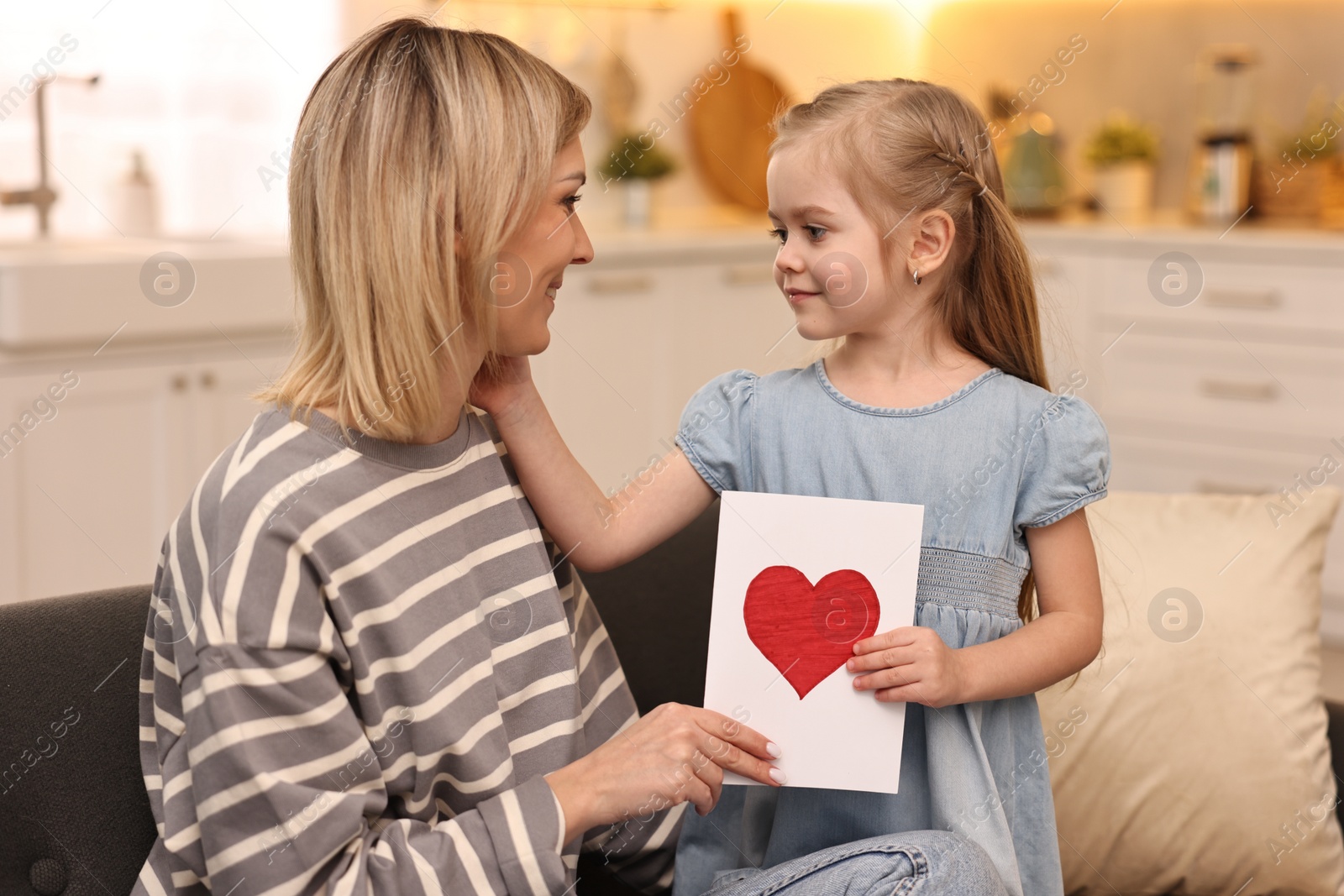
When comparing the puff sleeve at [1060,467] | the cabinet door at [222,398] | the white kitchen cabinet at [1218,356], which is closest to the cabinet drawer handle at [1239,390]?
the white kitchen cabinet at [1218,356]

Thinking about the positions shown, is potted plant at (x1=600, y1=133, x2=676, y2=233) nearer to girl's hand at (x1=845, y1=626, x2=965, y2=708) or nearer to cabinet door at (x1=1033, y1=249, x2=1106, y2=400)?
cabinet door at (x1=1033, y1=249, x2=1106, y2=400)

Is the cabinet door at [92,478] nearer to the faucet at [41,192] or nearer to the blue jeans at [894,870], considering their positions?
the faucet at [41,192]

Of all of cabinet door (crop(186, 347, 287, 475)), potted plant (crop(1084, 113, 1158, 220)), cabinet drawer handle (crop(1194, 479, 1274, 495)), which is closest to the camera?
cabinet door (crop(186, 347, 287, 475))

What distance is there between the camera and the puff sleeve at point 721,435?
117cm

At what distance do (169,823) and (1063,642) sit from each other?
70 cm

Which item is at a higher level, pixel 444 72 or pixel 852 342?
pixel 444 72

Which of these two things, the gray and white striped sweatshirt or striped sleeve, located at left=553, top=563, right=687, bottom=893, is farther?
striped sleeve, located at left=553, top=563, right=687, bottom=893

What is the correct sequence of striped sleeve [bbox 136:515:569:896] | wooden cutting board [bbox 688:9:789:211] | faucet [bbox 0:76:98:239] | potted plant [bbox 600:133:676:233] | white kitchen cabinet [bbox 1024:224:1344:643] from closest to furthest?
striped sleeve [bbox 136:515:569:896]
faucet [bbox 0:76:98:239]
white kitchen cabinet [bbox 1024:224:1344:643]
potted plant [bbox 600:133:676:233]
wooden cutting board [bbox 688:9:789:211]

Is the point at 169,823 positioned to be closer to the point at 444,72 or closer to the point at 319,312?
the point at 319,312

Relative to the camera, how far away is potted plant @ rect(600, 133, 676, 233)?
3.61 m

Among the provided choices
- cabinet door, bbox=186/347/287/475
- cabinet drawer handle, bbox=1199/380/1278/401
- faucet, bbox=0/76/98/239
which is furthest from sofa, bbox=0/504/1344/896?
cabinet drawer handle, bbox=1199/380/1278/401

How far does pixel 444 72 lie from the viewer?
964mm

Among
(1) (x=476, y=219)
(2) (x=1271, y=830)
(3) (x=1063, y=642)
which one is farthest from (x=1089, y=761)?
(1) (x=476, y=219)

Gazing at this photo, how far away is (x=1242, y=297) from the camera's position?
10.5ft
